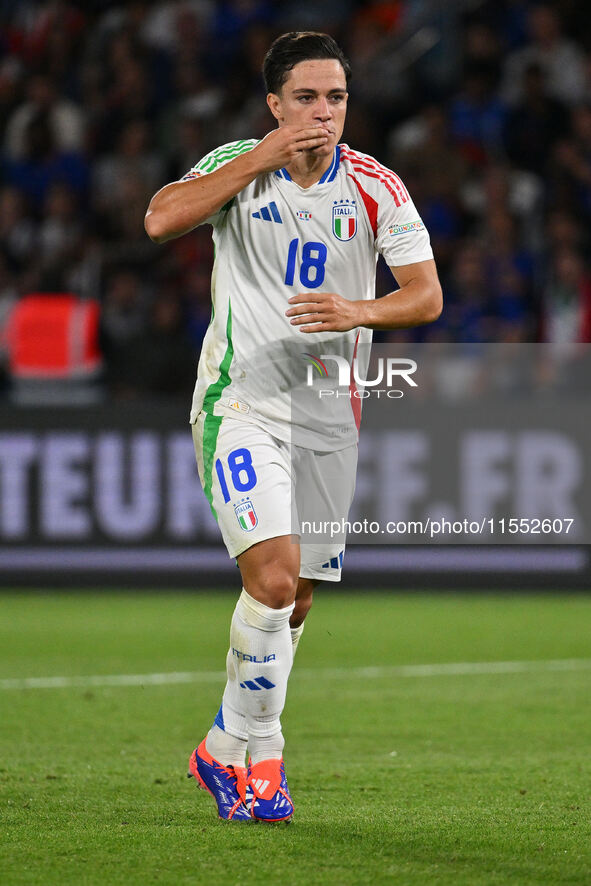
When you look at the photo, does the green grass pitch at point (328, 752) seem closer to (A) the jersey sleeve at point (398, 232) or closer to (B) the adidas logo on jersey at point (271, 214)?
(A) the jersey sleeve at point (398, 232)

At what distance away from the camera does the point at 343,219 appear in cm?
495

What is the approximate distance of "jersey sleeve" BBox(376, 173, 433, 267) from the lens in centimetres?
490

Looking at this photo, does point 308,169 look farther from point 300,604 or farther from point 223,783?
point 223,783

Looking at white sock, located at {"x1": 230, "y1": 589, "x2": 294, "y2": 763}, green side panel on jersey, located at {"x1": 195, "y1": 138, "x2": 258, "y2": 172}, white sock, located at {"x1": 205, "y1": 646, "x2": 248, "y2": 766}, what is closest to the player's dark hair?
green side panel on jersey, located at {"x1": 195, "y1": 138, "x2": 258, "y2": 172}

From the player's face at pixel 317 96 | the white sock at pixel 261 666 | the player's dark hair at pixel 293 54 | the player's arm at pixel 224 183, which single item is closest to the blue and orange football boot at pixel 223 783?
the white sock at pixel 261 666

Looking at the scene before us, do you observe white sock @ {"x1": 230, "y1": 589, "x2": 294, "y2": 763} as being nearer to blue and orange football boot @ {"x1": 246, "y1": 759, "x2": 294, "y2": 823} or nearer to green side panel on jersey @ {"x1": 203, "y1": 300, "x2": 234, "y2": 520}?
blue and orange football boot @ {"x1": 246, "y1": 759, "x2": 294, "y2": 823}

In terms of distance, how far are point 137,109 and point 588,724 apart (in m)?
10.1

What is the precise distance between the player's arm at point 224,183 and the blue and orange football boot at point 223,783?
69.4 inches

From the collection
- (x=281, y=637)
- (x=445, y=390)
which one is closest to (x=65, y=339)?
(x=445, y=390)

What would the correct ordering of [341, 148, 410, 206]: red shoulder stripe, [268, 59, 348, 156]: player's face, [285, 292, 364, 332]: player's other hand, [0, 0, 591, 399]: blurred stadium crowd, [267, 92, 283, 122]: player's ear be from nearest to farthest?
[285, 292, 364, 332]: player's other hand
[268, 59, 348, 156]: player's face
[267, 92, 283, 122]: player's ear
[341, 148, 410, 206]: red shoulder stripe
[0, 0, 591, 399]: blurred stadium crowd

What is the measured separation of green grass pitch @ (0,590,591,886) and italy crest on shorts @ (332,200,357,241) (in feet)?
6.30

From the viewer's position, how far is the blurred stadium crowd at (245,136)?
40.5 ft

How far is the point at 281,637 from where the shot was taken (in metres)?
4.89

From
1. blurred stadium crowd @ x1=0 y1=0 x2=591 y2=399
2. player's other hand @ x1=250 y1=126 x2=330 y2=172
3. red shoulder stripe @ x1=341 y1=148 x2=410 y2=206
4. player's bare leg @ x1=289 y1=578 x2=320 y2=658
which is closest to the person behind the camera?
player's other hand @ x1=250 y1=126 x2=330 y2=172
